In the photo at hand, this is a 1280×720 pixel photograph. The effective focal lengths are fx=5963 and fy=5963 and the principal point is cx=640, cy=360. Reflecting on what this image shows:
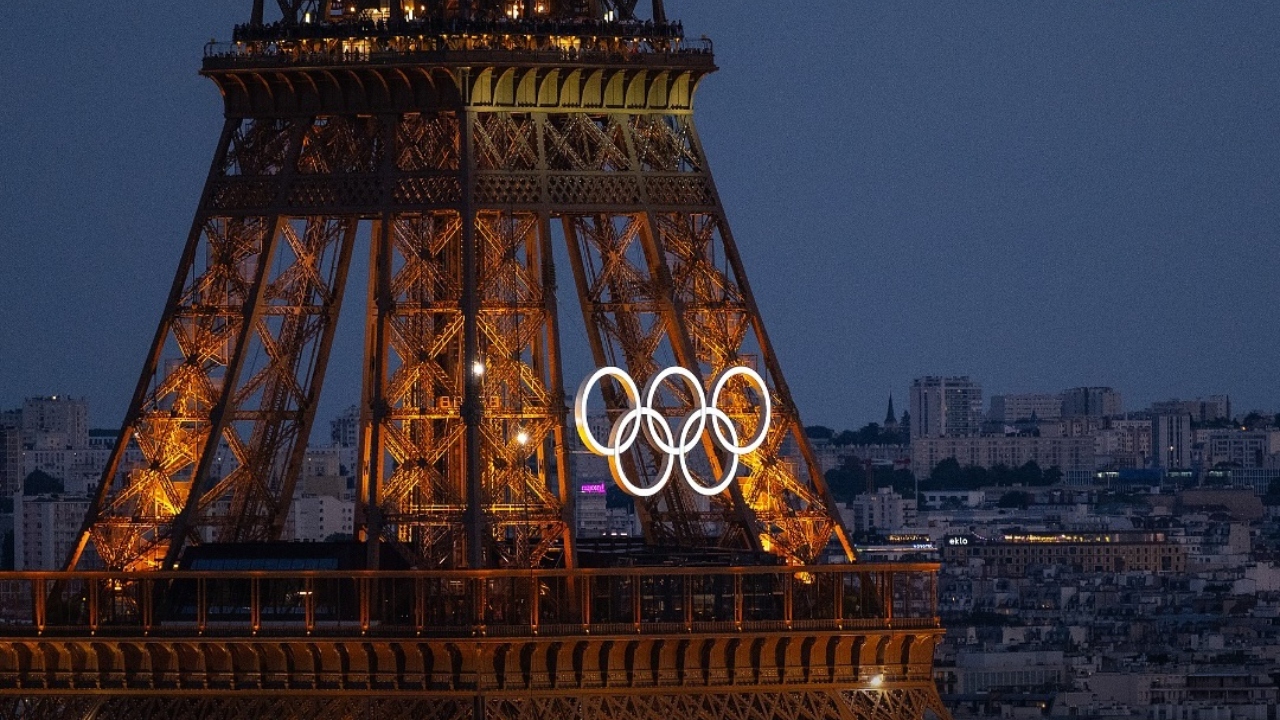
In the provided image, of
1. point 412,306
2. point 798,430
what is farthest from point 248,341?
point 798,430

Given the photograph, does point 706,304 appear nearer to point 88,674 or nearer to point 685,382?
point 685,382

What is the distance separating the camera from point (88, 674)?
80188 millimetres

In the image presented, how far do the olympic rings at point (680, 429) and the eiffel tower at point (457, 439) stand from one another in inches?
8.8

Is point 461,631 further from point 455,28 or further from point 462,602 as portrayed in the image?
point 455,28

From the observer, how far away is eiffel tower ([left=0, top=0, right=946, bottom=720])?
78.6m

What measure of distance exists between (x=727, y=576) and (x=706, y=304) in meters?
5.02

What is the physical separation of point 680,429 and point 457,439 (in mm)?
3347

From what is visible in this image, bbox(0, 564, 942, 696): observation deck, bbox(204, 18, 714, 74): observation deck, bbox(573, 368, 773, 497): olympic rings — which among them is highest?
bbox(204, 18, 714, 74): observation deck

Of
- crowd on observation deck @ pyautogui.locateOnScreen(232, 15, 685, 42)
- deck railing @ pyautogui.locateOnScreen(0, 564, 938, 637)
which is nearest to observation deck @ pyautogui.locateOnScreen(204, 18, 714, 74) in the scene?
crowd on observation deck @ pyautogui.locateOnScreen(232, 15, 685, 42)

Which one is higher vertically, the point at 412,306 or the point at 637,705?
the point at 412,306

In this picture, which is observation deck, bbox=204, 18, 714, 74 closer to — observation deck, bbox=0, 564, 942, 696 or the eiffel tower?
the eiffel tower

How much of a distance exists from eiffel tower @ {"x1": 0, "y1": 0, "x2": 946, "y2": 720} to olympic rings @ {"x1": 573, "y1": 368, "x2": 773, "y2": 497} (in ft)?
0.74

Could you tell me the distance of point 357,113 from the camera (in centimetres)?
8194

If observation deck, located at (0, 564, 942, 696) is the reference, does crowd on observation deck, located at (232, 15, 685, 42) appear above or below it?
above
